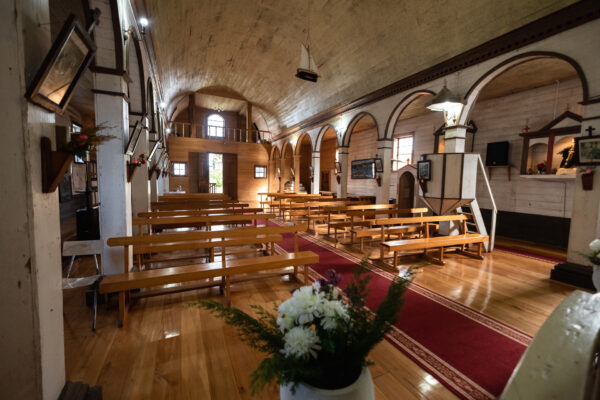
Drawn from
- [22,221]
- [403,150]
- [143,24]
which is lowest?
[22,221]

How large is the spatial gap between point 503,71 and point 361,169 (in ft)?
23.7

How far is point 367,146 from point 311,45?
5.63 meters

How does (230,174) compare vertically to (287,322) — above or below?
above

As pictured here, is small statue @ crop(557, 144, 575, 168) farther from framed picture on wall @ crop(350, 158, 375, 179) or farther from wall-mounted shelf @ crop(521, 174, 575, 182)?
framed picture on wall @ crop(350, 158, 375, 179)

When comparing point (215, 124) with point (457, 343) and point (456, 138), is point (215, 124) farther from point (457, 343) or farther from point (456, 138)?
point (457, 343)

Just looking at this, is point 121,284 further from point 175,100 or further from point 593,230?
→ point 175,100

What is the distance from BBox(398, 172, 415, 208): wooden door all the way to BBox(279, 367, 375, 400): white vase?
10.0 meters

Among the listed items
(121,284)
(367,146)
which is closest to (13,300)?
(121,284)

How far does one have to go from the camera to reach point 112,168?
10.4 ft

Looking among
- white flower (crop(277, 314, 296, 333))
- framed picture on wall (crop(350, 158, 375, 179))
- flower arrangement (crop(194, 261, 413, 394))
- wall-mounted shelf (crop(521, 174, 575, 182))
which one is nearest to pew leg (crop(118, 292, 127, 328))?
flower arrangement (crop(194, 261, 413, 394))

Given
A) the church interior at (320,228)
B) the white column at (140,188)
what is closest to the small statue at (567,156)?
the church interior at (320,228)

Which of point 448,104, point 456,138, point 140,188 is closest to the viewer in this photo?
point 448,104

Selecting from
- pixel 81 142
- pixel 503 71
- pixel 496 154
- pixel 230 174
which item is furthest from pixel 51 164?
pixel 230 174

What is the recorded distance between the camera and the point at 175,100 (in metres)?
13.7
